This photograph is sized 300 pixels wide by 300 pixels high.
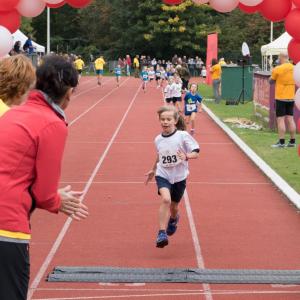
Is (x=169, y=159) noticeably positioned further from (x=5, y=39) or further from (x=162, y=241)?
(x=5, y=39)

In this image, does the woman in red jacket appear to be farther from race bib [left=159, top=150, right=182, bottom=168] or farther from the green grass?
the green grass

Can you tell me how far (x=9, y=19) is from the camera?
917cm

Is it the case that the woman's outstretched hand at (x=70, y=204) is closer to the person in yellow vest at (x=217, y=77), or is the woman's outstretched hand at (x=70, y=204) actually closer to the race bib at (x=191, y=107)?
the race bib at (x=191, y=107)

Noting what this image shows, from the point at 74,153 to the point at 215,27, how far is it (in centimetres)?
6108

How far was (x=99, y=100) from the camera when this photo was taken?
1374 inches

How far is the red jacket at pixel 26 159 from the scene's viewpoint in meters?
3.72

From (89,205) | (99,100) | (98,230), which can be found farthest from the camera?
(99,100)

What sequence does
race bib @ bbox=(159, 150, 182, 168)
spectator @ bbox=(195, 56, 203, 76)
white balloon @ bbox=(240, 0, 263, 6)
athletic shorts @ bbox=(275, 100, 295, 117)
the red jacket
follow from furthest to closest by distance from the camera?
spectator @ bbox=(195, 56, 203, 76), athletic shorts @ bbox=(275, 100, 295, 117), white balloon @ bbox=(240, 0, 263, 6), race bib @ bbox=(159, 150, 182, 168), the red jacket

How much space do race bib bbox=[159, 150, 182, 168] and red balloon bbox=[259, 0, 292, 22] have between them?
2.00m

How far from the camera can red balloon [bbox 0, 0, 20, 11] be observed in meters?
8.73

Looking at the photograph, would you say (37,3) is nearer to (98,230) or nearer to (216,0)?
(216,0)

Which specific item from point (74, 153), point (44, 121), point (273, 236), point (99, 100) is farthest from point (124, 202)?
point (99, 100)

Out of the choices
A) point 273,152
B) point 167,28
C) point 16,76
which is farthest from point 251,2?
point 167,28

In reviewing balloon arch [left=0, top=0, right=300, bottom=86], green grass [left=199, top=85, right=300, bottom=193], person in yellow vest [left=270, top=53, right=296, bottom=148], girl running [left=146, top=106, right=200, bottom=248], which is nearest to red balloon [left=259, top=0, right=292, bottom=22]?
balloon arch [left=0, top=0, right=300, bottom=86]
